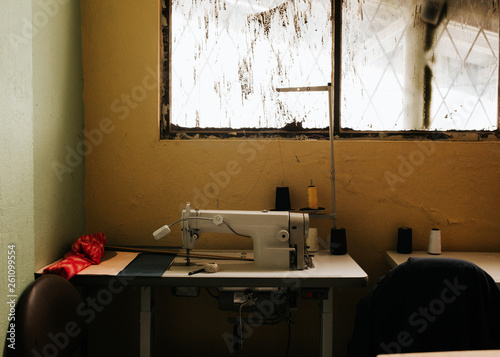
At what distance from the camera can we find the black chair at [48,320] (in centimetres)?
150

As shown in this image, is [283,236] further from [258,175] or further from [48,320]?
[48,320]

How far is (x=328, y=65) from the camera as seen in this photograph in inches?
99.0

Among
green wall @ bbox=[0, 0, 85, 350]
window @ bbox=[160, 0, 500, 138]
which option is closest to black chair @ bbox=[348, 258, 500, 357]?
window @ bbox=[160, 0, 500, 138]

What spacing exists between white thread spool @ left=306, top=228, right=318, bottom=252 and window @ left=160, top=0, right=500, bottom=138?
0.65 m

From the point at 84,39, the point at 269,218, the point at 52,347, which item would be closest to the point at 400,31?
the point at 269,218

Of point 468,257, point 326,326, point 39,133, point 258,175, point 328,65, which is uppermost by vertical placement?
point 328,65

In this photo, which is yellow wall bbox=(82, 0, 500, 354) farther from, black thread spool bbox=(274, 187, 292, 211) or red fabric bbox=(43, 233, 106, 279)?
red fabric bbox=(43, 233, 106, 279)

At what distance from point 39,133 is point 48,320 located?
2.92 ft

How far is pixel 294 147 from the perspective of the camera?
244 centimetres

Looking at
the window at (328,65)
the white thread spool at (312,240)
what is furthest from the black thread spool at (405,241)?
the window at (328,65)

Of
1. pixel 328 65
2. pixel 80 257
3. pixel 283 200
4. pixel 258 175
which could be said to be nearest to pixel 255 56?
pixel 328 65

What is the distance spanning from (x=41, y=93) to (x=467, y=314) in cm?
211

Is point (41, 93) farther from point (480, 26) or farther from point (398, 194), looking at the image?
point (480, 26)

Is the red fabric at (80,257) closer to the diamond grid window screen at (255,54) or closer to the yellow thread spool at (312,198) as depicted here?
the diamond grid window screen at (255,54)
